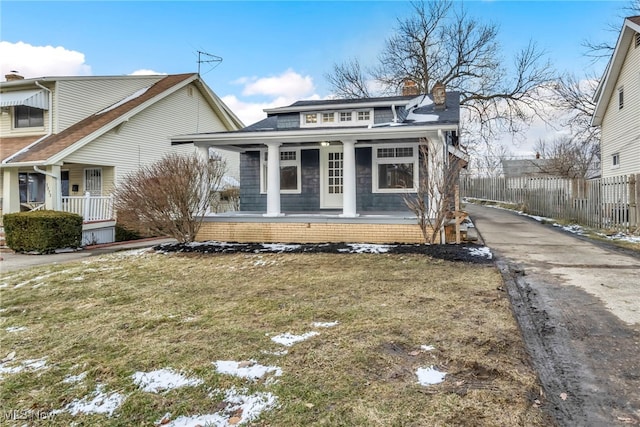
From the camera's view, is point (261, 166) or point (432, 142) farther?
point (261, 166)

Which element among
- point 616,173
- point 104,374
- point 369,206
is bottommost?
point 104,374

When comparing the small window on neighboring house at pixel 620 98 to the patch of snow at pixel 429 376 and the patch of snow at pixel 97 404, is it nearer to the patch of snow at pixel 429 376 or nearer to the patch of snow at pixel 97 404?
the patch of snow at pixel 429 376

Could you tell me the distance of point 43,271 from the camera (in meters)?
8.41

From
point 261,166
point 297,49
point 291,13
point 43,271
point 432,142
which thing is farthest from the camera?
point 297,49

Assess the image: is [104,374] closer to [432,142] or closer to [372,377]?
[372,377]

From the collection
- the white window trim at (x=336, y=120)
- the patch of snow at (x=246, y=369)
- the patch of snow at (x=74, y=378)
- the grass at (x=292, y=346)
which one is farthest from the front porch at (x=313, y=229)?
the patch of snow at (x=74, y=378)

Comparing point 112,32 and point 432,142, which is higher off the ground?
point 112,32

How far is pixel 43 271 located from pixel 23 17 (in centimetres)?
870

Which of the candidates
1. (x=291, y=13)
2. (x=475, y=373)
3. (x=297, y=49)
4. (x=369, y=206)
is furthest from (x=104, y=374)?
(x=297, y=49)

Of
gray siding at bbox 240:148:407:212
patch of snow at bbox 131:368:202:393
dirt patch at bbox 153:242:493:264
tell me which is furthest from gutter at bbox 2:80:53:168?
patch of snow at bbox 131:368:202:393

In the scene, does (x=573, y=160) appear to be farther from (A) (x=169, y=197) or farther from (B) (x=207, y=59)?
(A) (x=169, y=197)

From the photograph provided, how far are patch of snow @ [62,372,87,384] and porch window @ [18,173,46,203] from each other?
1564 cm

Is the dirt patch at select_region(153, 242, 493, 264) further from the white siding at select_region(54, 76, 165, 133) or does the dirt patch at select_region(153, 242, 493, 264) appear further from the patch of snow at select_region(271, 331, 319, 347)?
the white siding at select_region(54, 76, 165, 133)

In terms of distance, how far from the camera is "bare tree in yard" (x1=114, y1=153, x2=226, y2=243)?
1047 centimetres
